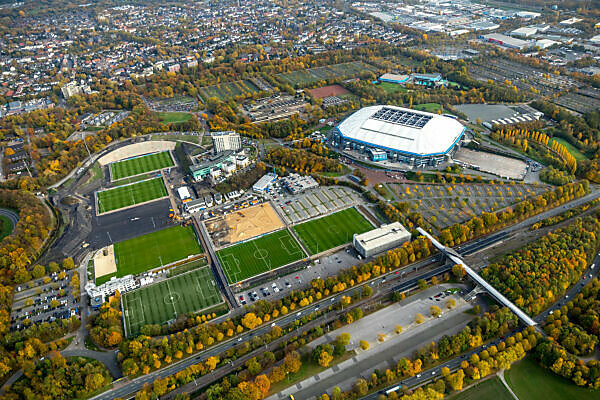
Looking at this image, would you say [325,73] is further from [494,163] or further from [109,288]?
[109,288]

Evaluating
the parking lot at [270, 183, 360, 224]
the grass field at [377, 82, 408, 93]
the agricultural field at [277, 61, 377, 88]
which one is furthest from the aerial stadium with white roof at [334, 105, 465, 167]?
the agricultural field at [277, 61, 377, 88]

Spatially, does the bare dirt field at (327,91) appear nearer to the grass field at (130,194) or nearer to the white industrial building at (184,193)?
the white industrial building at (184,193)

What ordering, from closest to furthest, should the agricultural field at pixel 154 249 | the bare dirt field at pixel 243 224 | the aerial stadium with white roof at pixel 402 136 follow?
the agricultural field at pixel 154 249 < the bare dirt field at pixel 243 224 < the aerial stadium with white roof at pixel 402 136

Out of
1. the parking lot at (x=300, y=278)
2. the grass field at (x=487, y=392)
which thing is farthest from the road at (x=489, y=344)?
the parking lot at (x=300, y=278)

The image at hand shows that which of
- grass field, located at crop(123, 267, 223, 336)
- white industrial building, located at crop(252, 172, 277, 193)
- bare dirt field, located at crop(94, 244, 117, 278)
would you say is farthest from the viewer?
white industrial building, located at crop(252, 172, 277, 193)

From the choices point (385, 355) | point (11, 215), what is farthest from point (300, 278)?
point (11, 215)

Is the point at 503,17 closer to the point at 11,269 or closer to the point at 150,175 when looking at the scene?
the point at 150,175

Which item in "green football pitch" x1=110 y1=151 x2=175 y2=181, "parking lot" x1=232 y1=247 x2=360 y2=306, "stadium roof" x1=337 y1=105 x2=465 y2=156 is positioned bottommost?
"parking lot" x1=232 y1=247 x2=360 y2=306

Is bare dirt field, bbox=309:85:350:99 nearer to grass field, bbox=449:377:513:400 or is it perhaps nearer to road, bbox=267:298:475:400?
road, bbox=267:298:475:400
